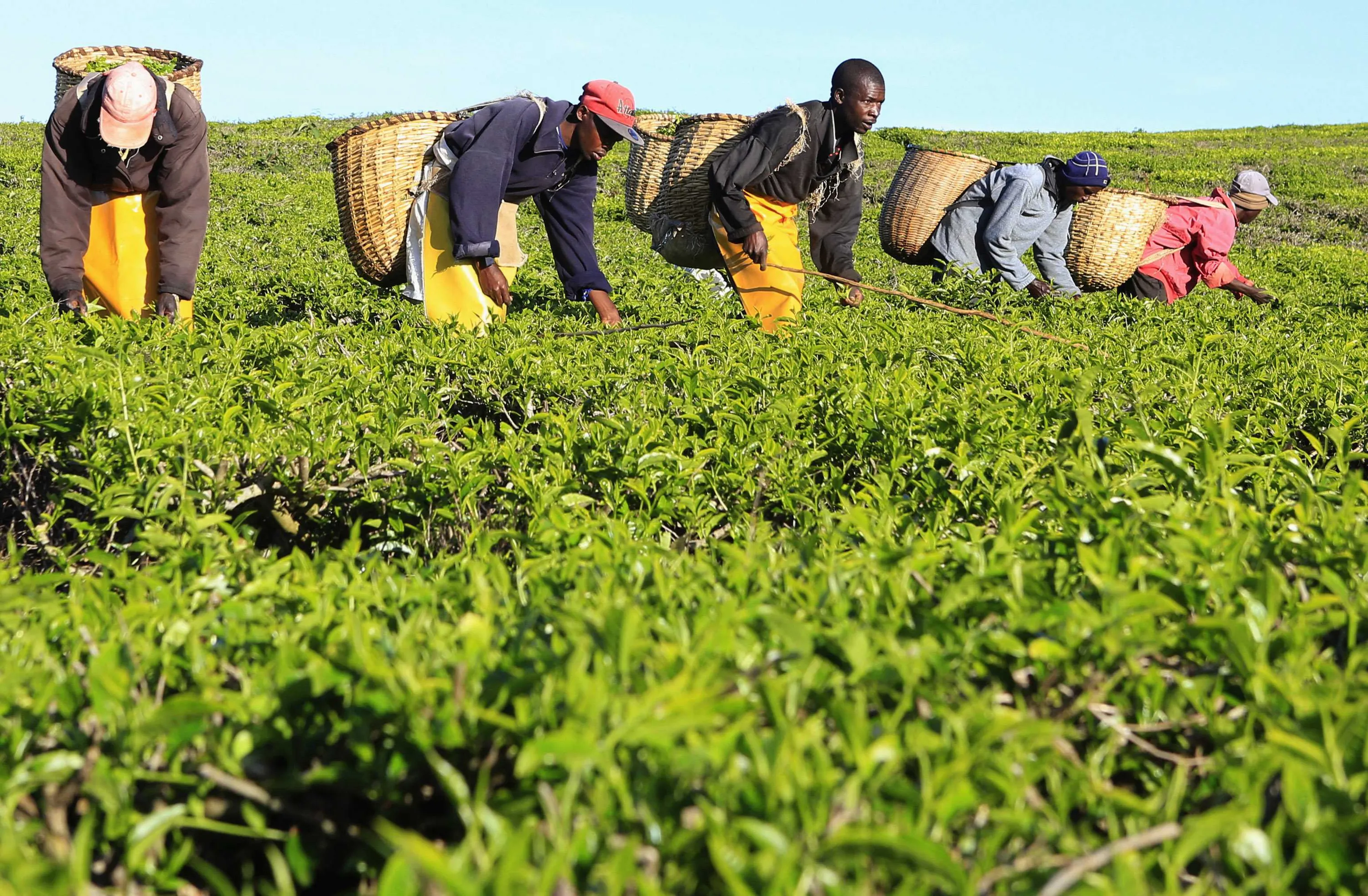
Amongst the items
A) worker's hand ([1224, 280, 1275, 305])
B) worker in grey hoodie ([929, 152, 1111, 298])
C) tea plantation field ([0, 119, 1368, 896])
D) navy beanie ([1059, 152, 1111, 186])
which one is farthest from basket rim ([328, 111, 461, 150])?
worker's hand ([1224, 280, 1275, 305])

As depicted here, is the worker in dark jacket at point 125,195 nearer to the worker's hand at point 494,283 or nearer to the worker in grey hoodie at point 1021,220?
the worker's hand at point 494,283

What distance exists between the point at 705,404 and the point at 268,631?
192 centimetres

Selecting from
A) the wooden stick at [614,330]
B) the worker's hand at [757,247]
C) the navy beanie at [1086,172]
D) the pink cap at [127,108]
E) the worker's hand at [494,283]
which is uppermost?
the navy beanie at [1086,172]

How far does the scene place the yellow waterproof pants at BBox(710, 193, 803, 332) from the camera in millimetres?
6145

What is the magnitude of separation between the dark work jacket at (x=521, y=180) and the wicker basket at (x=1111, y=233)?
165 inches

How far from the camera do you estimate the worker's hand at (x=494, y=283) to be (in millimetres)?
5430

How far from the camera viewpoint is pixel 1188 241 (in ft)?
28.4

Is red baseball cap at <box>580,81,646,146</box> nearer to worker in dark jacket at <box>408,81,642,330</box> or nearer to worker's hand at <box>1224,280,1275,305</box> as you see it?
worker in dark jacket at <box>408,81,642,330</box>

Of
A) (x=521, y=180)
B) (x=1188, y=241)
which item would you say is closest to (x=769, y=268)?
(x=521, y=180)

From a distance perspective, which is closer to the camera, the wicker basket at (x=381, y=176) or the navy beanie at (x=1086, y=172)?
the wicker basket at (x=381, y=176)

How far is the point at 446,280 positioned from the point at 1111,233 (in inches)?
208

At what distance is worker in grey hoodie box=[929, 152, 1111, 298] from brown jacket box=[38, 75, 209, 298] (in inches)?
176

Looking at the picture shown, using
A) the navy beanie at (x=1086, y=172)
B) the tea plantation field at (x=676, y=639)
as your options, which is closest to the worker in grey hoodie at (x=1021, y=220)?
the navy beanie at (x=1086, y=172)

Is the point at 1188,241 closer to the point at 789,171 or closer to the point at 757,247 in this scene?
the point at 789,171
